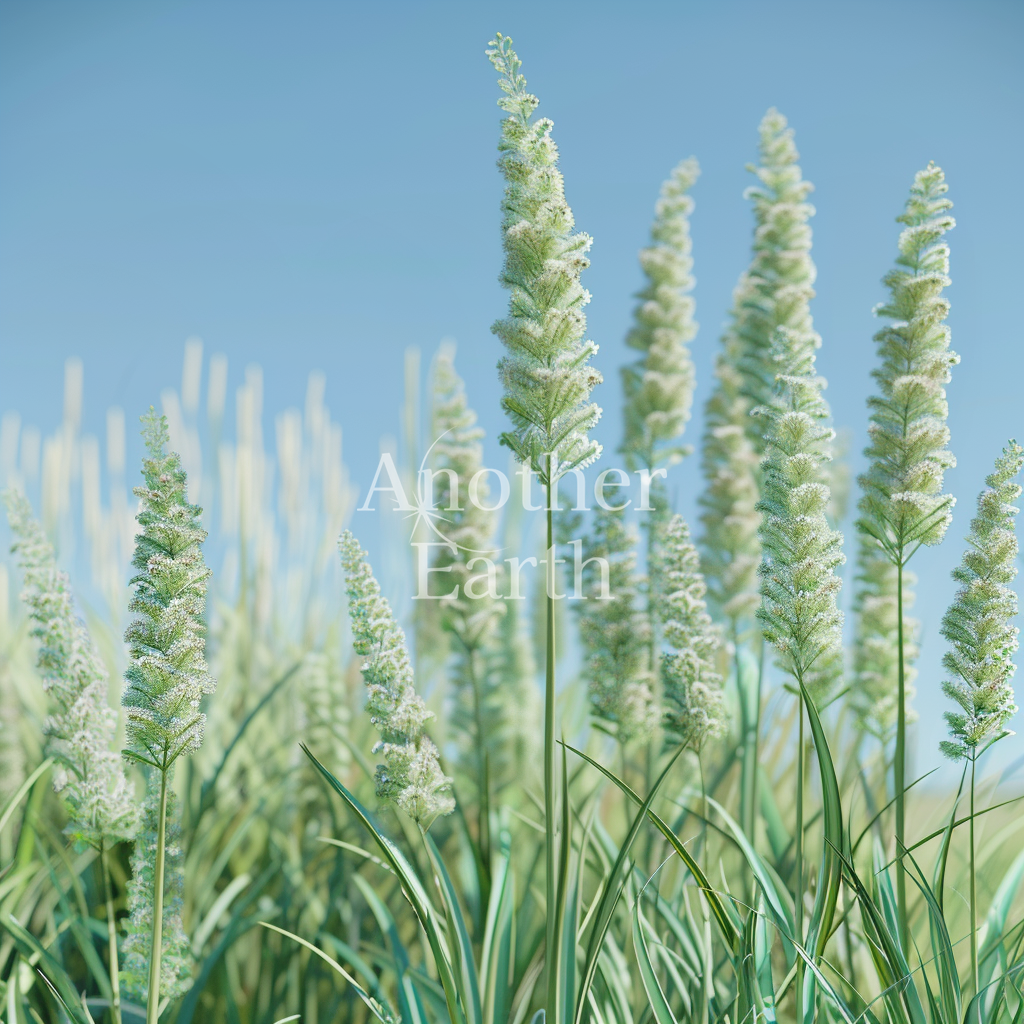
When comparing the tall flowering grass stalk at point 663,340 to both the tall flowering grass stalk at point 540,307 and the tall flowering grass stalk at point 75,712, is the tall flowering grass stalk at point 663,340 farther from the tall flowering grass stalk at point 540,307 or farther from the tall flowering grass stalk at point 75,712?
the tall flowering grass stalk at point 75,712

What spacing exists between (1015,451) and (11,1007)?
120 inches

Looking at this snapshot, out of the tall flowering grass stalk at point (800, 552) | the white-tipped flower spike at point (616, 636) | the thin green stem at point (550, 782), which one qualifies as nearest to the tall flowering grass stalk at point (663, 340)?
the white-tipped flower spike at point (616, 636)

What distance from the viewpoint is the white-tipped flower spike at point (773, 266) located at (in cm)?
312

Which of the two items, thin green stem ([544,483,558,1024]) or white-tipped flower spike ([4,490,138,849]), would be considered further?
white-tipped flower spike ([4,490,138,849])

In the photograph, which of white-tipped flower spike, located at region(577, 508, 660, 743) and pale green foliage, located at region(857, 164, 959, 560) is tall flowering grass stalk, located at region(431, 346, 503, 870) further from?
pale green foliage, located at region(857, 164, 959, 560)

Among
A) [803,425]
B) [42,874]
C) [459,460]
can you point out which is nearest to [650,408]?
[459,460]

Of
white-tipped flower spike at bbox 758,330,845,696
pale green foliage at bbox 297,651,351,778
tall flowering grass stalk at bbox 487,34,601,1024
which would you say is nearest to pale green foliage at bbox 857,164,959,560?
white-tipped flower spike at bbox 758,330,845,696

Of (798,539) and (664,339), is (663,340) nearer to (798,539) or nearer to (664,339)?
(664,339)

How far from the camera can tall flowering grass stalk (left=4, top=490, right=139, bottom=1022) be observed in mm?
1924

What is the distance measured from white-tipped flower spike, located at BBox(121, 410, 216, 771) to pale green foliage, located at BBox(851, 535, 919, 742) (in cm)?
242

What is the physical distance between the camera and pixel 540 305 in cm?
184

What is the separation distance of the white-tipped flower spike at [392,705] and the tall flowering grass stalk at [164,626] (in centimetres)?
37

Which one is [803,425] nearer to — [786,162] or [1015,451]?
[1015,451]

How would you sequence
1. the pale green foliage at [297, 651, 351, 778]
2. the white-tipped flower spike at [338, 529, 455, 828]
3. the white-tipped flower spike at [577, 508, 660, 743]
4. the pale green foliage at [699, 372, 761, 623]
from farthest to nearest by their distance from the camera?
the pale green foliage at [297, 651, 351, 778] < the pale green foliage at [699, 372, 761, 623] < the white-tipped flower spike at [577, 508, 660, 743] < the white-tipped flower spike at [338, 529, 455, 828]
